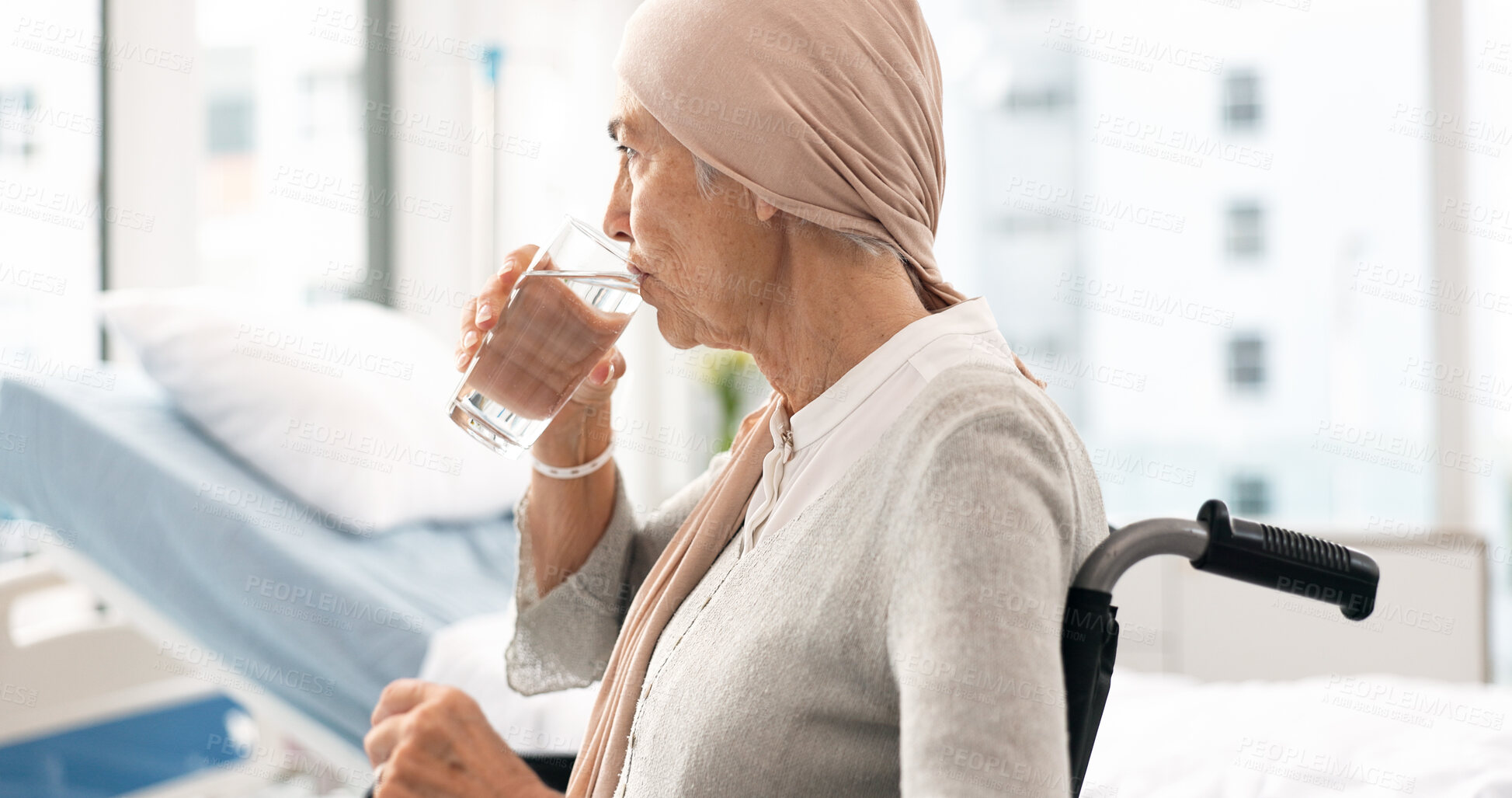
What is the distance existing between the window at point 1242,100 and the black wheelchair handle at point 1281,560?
9.58 ft

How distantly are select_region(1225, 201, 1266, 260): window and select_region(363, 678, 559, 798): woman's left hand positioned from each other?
3.02 meters

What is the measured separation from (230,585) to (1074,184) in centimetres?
270

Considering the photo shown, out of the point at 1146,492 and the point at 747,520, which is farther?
the point at 1146,492

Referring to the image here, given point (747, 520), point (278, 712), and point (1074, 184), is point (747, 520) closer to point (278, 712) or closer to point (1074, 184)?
point (278, 712)

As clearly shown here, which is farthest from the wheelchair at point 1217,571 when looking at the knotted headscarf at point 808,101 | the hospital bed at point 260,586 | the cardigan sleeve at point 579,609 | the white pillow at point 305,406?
the white pillow at point 305,406

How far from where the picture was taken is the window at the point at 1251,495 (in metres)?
3.33

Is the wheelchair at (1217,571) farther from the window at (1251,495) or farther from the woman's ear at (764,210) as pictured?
the window at (1251,495)

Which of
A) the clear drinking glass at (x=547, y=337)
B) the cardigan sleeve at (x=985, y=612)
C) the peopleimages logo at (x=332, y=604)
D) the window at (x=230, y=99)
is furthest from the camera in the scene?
the window at (x=230, y=99)

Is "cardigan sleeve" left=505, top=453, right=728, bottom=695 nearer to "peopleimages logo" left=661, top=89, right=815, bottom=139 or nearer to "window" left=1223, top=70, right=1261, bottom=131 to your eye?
"peopleimages logo" left=661, top=89, right=815, bottom=139

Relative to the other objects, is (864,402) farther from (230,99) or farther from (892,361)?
(230,99)

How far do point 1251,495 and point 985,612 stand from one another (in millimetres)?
3071

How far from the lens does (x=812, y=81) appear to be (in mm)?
789

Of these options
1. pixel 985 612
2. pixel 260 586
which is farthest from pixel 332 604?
pixel 985 612

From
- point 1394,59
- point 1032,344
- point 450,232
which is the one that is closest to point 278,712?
point 450,232
